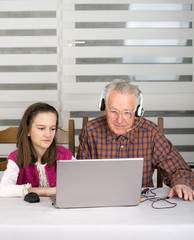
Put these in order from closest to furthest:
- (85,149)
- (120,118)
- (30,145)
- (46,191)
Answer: (46,191) < (120,118) < (30,145) < (85,149)

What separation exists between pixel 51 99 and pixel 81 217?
1.84m

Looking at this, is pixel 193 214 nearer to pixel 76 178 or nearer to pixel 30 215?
pixel 76 178

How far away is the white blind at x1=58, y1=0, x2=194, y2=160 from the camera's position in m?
2.96

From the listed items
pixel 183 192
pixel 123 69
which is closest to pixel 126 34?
pixel 123 69

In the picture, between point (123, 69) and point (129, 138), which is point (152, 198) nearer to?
point (129, 138)

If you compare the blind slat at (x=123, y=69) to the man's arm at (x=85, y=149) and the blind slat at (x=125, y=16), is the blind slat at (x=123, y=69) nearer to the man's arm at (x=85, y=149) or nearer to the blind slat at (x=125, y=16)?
the blind slat at (x=125, y=16)

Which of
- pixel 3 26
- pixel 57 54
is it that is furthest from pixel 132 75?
pixel 3 26

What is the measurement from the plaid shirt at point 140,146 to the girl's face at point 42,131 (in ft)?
0.79

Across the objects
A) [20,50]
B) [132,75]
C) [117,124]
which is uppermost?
[20,50]

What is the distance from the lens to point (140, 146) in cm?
197

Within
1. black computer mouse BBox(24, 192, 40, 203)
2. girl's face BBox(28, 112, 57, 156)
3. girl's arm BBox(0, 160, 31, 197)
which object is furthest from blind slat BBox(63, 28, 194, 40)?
black computer mouse BBox(24, 192, 40, 203)

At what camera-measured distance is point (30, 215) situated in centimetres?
130

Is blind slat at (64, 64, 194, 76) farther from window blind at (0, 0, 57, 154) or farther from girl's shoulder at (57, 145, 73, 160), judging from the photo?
girl's shoulder at (57, 145, 73, 160)

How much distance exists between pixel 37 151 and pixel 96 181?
0.69 m
